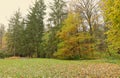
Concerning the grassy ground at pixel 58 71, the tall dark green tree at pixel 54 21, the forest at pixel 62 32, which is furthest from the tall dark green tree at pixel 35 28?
the grassy ground at pixel 58 71

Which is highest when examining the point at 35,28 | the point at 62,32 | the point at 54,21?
the point at 54,21

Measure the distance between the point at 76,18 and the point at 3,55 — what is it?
18.2m

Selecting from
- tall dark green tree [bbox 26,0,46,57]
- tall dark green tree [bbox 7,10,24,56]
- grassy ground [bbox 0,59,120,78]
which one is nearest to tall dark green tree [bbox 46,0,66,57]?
tall dark green tree [bbox 26,0,46,57]

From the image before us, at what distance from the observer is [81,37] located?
31312 millimetres

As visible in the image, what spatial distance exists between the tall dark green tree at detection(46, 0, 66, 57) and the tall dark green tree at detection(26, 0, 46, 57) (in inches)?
146

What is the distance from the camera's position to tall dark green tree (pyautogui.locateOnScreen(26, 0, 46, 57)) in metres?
40.4

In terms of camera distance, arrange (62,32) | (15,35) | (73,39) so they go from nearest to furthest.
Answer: (73,39) → (62,32) → (15,35)

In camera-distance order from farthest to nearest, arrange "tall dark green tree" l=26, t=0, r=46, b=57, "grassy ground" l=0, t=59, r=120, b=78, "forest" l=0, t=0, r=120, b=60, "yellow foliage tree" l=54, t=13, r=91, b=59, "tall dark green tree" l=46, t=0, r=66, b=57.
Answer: "tall dark green tree" l=26, t=0, r=46, b=57 → "tall dark green tree" l=46, t=0, r=66, b=57 → "forest" l=0, t=0, r=120, b=60 → "yellow foliage tree" l=54, t=13, r=91, b=59 → "grassy ground" l=0, t=59, r=120, b=78

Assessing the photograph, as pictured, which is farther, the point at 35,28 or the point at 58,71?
the point at 35,28

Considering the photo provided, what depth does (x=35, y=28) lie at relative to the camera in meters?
41.0

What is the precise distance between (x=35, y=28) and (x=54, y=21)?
5339mm

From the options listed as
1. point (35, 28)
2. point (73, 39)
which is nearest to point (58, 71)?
point (73, 39)

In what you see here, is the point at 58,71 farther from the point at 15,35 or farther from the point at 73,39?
the point at 15,35

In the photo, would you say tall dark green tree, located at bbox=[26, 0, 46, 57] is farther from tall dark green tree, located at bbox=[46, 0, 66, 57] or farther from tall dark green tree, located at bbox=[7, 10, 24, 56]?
tall dark green tree, located at bbox=[46, 0, 66, 57]
